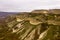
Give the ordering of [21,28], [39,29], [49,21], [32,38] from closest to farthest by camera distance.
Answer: [32,38] → [39,29] → [49,21] → [21,28]

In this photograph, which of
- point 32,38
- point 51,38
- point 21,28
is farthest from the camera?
point 21,28

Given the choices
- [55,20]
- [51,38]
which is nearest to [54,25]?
[55,20]

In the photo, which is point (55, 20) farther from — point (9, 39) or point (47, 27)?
point (9, 39)

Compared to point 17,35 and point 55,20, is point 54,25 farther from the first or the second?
point 17,35

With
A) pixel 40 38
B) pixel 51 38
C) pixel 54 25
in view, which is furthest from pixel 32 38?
pixel 54 25

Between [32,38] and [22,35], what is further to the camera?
[22,35]

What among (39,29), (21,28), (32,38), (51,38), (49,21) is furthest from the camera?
(21,28)

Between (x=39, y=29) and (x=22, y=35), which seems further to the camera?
(x=22, y=35)

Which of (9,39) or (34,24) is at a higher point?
(34,24)

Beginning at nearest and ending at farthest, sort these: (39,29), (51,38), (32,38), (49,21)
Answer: (51,38) → (32,38) → (39,29) → (49,21)
